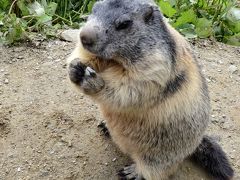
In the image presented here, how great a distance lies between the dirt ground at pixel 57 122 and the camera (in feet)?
12.6

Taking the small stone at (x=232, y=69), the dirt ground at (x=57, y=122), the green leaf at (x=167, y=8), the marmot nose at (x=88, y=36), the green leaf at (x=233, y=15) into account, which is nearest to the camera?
the marmot nose at (x=88, y=36)

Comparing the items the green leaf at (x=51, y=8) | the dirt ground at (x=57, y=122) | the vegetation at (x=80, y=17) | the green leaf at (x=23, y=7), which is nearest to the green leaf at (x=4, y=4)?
the vegetation at (x=80, y=17)

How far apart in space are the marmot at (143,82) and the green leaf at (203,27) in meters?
1.82

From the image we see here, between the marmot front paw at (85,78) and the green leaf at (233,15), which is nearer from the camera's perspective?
the marmot front paw at (85,78)

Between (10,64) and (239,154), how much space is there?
2.17 metres

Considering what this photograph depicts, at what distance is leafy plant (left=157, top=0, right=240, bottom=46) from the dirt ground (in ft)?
1.70

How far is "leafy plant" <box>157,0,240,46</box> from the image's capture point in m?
5.21

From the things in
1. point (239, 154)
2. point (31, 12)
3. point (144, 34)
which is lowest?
point (239, 154)

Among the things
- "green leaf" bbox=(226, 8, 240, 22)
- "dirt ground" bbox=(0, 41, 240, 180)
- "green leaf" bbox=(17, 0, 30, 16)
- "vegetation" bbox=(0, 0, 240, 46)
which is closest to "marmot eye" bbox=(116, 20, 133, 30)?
"dirt ground" bbox=(0, 41, 240, 180)

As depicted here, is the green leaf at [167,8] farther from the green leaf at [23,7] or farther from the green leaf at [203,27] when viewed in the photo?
the green leaf at [23,7]

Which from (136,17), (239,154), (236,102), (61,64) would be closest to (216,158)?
(239,154)

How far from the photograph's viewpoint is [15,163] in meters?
3.82

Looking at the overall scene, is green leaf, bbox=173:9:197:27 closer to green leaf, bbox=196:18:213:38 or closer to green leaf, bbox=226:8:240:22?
green leaf, bbox=196:18:213:38

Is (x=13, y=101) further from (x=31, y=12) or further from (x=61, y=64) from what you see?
(x=31, y=12)
